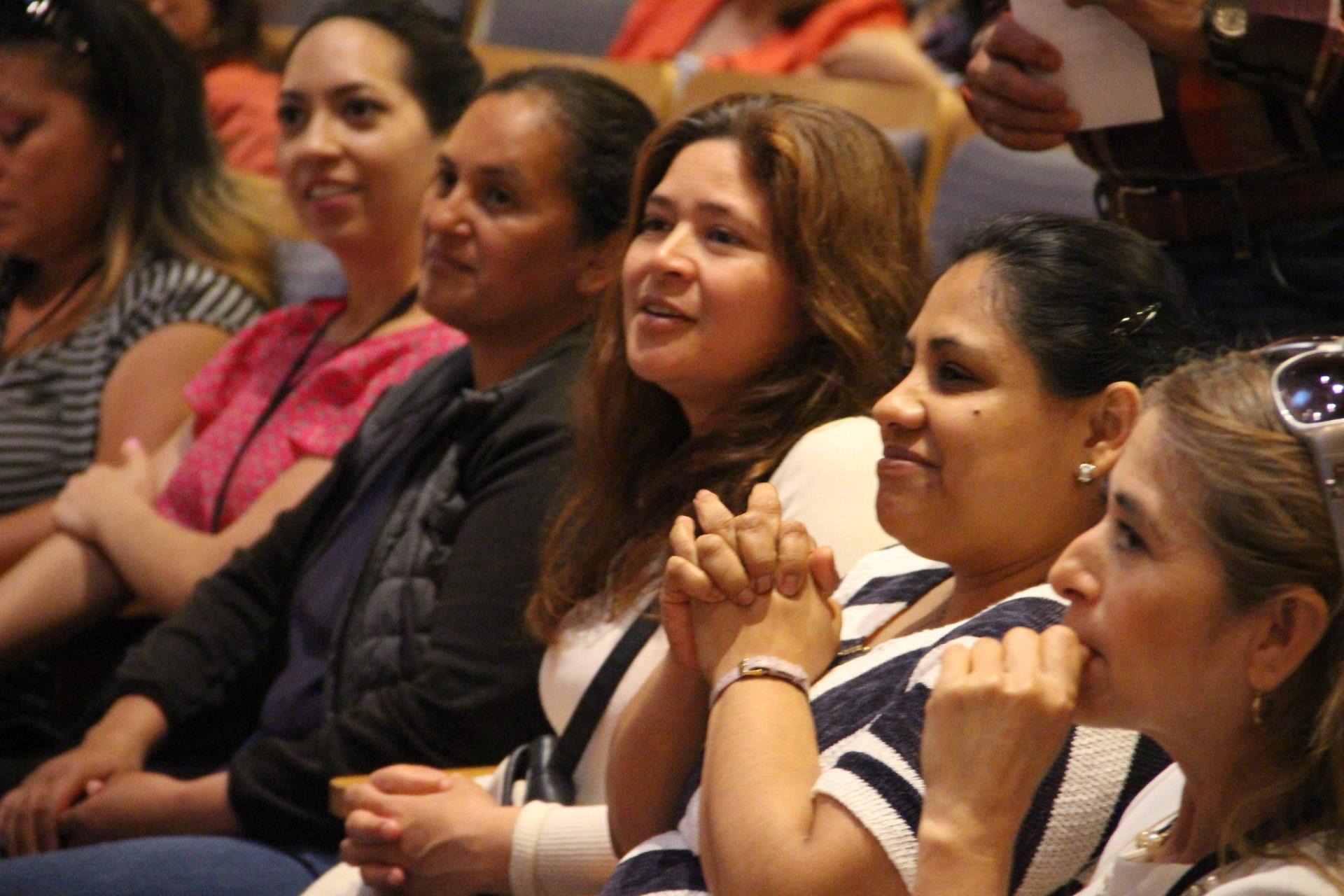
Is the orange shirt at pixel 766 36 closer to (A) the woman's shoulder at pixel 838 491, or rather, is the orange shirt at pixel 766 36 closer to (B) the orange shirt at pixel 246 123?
(B) the orange shirt at pixel 246 123

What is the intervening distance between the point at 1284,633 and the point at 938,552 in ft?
1.39

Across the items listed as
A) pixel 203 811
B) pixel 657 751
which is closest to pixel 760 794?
pixel 657 751

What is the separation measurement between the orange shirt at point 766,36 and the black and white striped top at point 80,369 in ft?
4.16

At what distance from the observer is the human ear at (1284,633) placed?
1022 mm

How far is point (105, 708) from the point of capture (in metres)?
2.51

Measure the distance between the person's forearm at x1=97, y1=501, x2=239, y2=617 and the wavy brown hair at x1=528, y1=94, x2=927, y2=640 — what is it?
857 mm

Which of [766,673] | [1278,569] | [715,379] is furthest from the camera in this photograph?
[715,379]

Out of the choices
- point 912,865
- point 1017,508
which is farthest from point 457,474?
point 912,865

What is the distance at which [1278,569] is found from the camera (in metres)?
1.03

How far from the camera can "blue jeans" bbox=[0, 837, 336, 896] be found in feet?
6.39

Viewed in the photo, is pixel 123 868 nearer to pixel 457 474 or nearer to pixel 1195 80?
pixel 457 474

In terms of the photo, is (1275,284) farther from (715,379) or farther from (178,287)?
(178,287)


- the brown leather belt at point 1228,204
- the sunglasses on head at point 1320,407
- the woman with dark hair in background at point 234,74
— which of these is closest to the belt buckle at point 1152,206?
the brown leather belt at point 1228,204

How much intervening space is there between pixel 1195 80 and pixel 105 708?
5.83 feet
